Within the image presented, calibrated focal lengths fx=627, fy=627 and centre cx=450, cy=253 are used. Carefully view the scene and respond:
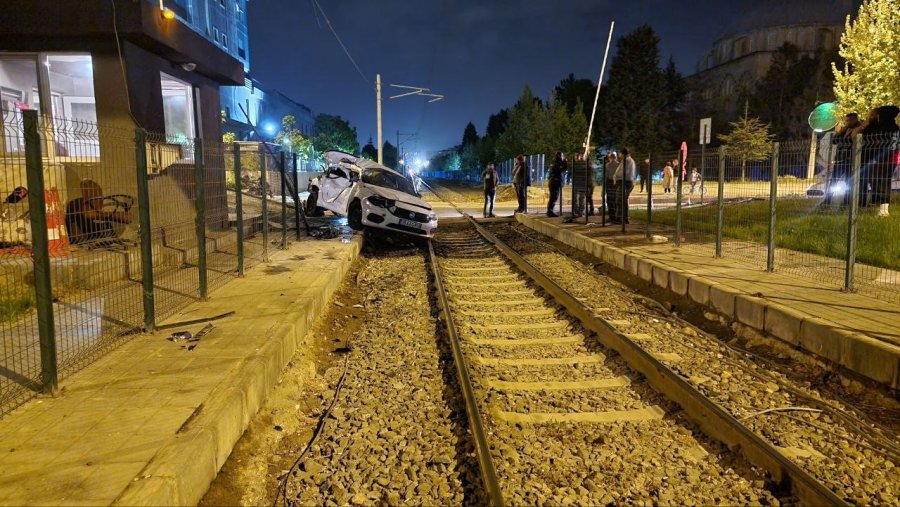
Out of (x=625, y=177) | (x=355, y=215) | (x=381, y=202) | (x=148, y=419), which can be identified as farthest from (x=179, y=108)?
(x=148, y=419)

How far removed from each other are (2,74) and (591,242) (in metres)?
11.3

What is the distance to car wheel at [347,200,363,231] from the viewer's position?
594 inches

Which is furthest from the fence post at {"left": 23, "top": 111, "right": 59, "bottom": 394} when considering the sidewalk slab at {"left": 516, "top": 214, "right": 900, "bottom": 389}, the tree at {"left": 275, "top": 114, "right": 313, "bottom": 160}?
the tree at {"left": 275, "top": 114, "right": 313, "bottom": 160}

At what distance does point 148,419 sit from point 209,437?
0.53 metres

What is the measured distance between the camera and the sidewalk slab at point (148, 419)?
10.3ft

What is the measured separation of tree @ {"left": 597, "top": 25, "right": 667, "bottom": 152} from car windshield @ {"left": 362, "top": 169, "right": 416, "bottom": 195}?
185 ft

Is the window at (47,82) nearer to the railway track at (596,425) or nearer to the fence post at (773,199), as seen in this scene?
the railway track at (596,425)

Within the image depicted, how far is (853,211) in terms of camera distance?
6.96 m

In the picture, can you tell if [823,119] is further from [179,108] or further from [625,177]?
[179,108]

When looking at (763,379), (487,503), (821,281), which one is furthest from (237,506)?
(821,281)

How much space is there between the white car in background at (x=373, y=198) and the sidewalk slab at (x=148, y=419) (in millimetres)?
7797

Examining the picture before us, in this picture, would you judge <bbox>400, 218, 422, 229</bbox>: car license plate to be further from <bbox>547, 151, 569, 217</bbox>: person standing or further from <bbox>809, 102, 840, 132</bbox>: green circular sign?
<bbox>809, 102, 840, 132</bbox>: green circular sign

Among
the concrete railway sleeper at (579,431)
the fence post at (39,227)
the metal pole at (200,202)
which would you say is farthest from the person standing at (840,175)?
the fence post at (39,227)

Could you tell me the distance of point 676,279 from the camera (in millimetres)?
8836
